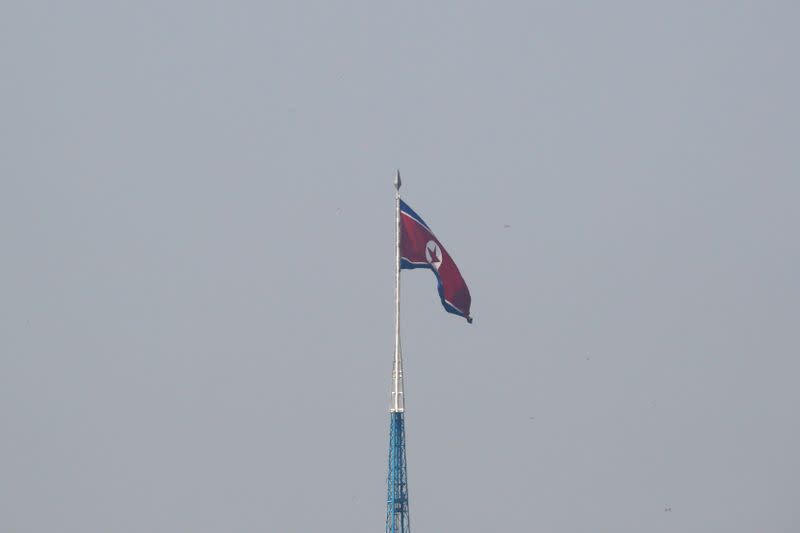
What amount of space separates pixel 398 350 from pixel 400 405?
393 centimetres

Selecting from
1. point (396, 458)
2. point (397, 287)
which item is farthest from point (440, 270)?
point (396, 458)

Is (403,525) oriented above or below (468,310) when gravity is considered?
below

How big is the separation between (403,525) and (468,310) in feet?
54.3

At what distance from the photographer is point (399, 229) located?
145375 mm

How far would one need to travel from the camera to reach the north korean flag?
478ft

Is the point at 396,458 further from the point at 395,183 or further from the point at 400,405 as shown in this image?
the point at 395,183

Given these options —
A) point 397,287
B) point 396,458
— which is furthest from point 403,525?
point 397,287

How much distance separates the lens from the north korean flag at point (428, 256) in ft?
478

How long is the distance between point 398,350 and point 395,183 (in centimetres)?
1166

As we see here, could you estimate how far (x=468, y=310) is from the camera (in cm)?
14825

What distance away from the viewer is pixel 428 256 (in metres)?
146

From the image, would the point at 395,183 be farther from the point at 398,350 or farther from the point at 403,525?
the point at 403,525

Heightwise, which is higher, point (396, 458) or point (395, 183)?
point (395, 183)

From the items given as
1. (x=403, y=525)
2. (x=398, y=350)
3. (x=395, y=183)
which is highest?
(x=395, y=183)
